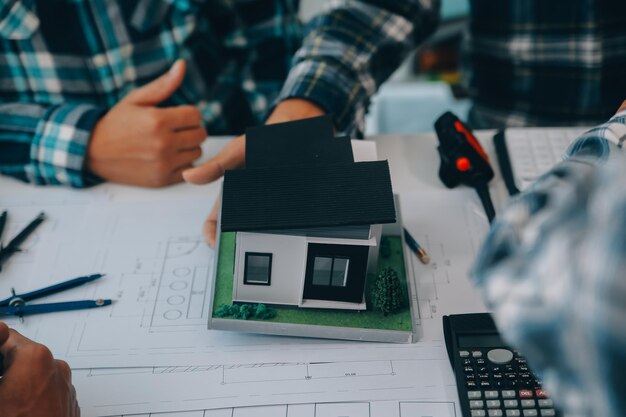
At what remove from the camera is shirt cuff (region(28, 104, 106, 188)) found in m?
0.97

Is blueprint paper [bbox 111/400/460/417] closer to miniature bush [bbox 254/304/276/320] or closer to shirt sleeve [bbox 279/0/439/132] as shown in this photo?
miniature bush [bbox 254/304/276/320]

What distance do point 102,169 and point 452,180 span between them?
21.2 inches

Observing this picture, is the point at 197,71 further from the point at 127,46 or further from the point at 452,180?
the point at 452,180

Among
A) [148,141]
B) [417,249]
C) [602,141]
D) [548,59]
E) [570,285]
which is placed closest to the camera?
[570,285]

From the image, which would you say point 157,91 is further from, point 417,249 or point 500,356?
point 500,356

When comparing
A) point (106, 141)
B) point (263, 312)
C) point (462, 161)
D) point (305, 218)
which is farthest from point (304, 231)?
point (106, 141)

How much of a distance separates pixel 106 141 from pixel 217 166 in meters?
0.24

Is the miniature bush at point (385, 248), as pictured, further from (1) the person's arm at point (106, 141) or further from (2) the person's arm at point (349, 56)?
(1) the person's arm at point (106, 141)

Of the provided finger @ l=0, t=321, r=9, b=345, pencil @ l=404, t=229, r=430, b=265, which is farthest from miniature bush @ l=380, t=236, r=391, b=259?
finger @ l=0, t=321, r=9, b=345

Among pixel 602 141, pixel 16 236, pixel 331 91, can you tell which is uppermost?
pixel 602 141

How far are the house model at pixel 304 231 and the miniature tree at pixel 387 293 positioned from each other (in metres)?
0.01

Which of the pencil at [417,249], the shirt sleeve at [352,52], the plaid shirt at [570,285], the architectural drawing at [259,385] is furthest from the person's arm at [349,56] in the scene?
the plaid shirt at [570,285]

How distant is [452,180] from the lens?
3.09ft

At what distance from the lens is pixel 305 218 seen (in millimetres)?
680
